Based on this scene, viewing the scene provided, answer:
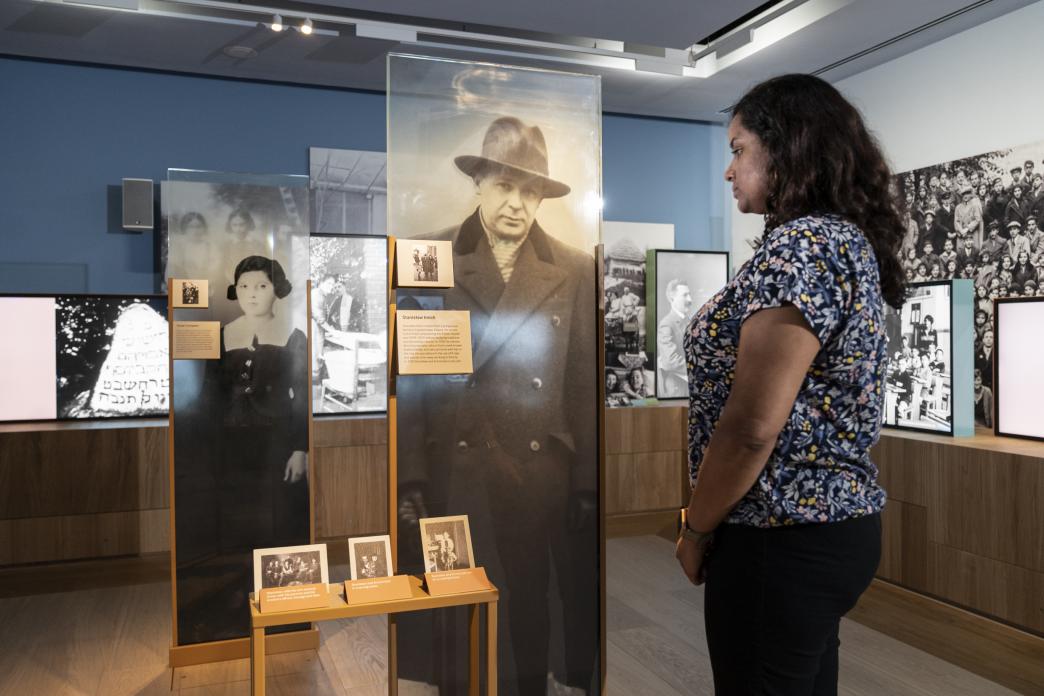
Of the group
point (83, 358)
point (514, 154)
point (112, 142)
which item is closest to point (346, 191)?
point (112, 142)

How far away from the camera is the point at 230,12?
404 centimetres

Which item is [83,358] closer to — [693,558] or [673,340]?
[673,340]

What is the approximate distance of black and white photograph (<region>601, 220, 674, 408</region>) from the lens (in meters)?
5.73

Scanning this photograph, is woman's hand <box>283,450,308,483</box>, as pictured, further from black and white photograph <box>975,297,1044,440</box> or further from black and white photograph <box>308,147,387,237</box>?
black and white photograph <box>975,297,1044,440</box>

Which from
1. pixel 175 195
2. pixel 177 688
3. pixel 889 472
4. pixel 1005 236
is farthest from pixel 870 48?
pixel 177 688

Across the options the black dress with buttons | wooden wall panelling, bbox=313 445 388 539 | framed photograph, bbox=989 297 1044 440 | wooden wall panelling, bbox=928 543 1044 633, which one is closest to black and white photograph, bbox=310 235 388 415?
wooden wall panelling, bbox=313 445 388 539

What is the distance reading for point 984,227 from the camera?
409cm

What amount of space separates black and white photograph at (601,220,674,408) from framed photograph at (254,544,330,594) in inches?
147

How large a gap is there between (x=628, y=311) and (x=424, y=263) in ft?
12.5

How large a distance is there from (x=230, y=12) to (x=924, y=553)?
4.23 metres

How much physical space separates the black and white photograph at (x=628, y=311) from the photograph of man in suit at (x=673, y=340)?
78 mm

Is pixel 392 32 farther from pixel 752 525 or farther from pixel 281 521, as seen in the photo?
pixel 752 525

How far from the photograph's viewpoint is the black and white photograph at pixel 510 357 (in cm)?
213

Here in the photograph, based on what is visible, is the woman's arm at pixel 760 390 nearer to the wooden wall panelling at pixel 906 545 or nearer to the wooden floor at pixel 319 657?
the wooden floor at pixel 319 657
